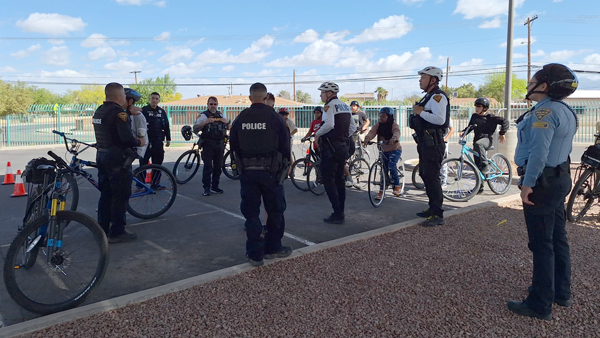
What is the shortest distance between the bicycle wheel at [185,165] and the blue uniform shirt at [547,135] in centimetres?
766

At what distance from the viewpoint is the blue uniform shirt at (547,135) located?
3.26 meters

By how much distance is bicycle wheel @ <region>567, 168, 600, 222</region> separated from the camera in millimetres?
6180

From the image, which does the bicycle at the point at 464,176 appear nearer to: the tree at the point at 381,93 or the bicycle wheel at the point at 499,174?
the bicycle wheel at the point at 499,174

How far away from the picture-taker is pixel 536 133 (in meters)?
3.30

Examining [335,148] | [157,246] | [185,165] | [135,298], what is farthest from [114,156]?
Result: [185,165]

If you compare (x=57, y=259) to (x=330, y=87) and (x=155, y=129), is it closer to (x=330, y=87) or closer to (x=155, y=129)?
(x=330, y=87)

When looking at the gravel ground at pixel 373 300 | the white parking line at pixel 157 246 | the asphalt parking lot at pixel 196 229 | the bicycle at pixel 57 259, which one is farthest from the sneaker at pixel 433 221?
the bicycle at pixel 57 259

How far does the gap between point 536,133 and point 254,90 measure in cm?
256

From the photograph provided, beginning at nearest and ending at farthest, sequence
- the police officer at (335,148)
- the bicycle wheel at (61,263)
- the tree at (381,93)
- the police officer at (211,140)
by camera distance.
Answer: the bicycle wheel at (61,263) < the police officer at (335,148) < the police officer at (211,140) < the tree at (381,93)

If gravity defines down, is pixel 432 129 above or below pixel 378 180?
above

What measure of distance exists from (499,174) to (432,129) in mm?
3402

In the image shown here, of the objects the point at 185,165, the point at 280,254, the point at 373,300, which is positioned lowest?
the point at 373,300

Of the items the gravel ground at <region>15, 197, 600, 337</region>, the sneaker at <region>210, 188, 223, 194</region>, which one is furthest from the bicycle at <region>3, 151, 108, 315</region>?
the sneaker at <region>210, 188, 223, 194</region>

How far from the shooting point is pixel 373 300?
381 centimetres
